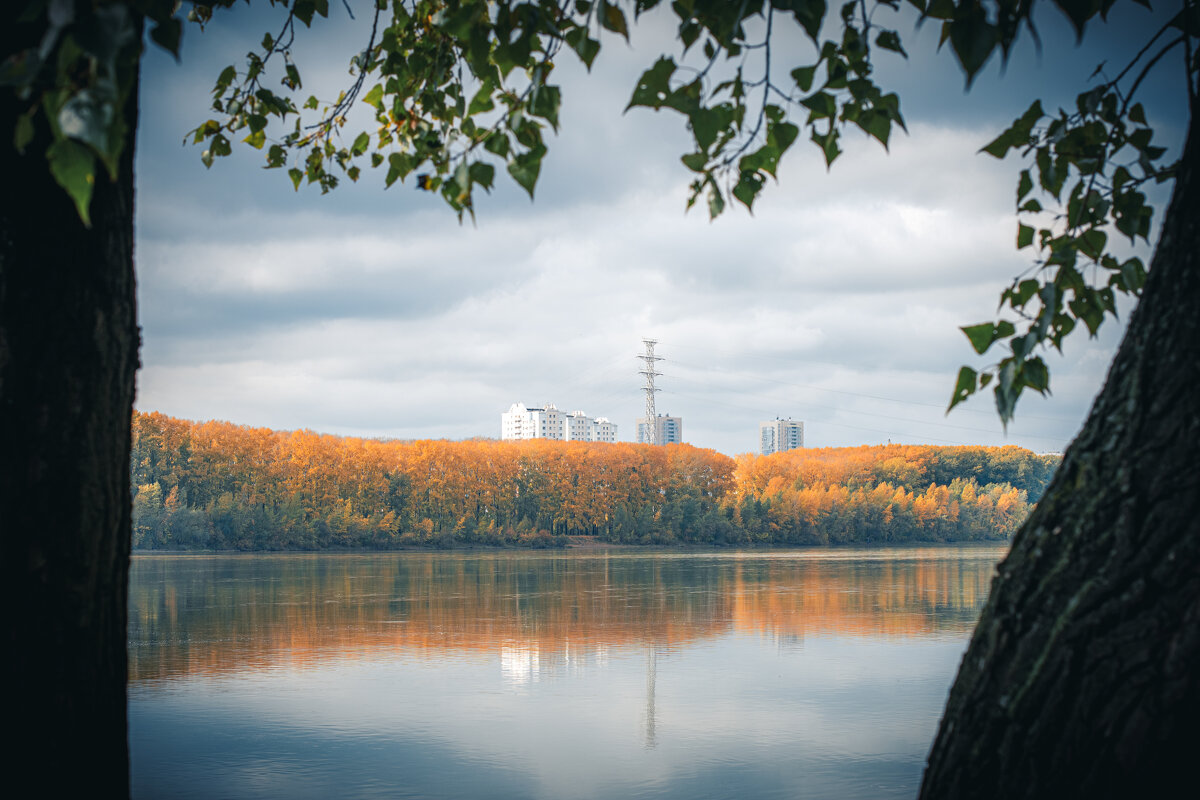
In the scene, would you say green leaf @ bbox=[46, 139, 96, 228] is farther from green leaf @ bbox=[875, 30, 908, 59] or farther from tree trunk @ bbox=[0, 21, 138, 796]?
green leaf @ bbox=[875, 30, 908, 59]

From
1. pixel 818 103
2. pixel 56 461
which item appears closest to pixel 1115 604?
pixel 818 103

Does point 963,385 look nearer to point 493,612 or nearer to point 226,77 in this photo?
point 226,77

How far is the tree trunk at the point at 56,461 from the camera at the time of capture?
7.77 feet

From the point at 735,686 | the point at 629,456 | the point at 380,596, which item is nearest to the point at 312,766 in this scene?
the point at 735,686

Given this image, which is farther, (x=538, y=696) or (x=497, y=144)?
(x=538, y=696)

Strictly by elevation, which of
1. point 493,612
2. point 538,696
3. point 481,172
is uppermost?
point 481,172

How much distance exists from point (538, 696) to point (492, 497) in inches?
2893

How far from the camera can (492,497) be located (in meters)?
86.3

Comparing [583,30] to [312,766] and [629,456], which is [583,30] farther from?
[629,456]

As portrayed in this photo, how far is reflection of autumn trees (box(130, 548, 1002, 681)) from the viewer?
58.6ft

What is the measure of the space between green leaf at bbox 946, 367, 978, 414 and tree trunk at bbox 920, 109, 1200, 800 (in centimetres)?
46

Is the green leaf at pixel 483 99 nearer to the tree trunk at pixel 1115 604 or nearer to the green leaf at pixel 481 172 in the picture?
the green leaf at pixel 481 172

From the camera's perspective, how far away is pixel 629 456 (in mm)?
94062

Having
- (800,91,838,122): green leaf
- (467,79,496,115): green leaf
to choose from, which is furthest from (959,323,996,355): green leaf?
(467,79,496,115): green leaf
